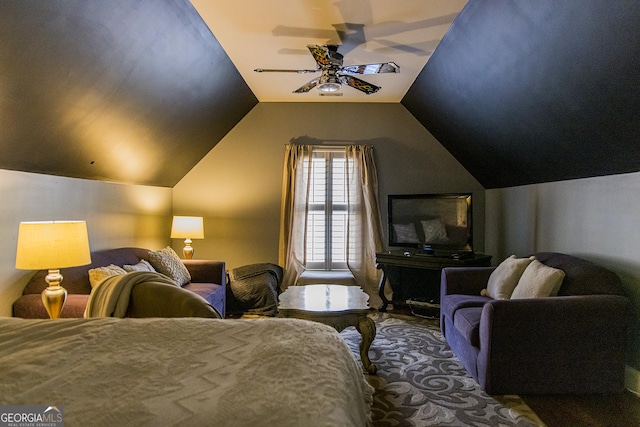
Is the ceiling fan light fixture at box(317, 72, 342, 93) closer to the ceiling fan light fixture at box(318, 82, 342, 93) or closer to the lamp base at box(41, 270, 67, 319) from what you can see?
the ceiling fan light fixture at box(318, 82, 342, 93)

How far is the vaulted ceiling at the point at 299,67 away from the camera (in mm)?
2188

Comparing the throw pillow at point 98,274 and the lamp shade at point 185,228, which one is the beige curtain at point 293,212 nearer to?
the lamp shade at point 185,228

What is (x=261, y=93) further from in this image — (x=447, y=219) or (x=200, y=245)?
(x=447, y=219)

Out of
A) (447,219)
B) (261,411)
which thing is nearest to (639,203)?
(447,219)

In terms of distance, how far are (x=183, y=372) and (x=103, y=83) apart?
7.97ft

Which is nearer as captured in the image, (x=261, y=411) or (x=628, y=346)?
(x=261, y=411)

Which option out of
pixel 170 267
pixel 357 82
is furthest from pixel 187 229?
pixel 357 82

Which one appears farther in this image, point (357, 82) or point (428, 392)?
point (357, 82)

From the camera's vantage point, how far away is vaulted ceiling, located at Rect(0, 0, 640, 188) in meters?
2.19

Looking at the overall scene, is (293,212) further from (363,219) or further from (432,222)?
Result: (432,222)

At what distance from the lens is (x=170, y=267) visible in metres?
4.00

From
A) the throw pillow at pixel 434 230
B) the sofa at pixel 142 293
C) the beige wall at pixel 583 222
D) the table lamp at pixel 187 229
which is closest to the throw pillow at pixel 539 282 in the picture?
the beige wall at pixel 583 222

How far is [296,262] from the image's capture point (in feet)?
17.6

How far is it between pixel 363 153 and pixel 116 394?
4.65 meters
